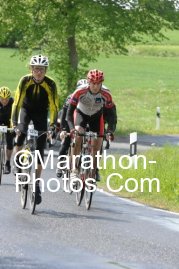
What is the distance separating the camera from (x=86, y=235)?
12.1 meters

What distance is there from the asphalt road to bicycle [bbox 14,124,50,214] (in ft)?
0.69

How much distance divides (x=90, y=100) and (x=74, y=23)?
882 inches

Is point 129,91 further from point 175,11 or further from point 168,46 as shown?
point 168,46

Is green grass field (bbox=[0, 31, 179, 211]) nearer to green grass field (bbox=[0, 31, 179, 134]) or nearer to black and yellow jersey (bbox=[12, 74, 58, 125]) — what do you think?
green grass field (bbox=[0, 31, 179, 134])

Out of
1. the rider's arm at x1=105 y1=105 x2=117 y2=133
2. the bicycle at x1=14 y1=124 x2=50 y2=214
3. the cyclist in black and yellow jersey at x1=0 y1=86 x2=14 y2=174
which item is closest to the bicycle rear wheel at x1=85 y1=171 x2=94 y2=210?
the rider's arm at x1=105 y1=105 x2=117 y2=133

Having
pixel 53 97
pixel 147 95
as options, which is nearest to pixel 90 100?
pixel 53 97

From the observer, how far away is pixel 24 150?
1426 cm

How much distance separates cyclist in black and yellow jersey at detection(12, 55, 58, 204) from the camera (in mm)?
13812

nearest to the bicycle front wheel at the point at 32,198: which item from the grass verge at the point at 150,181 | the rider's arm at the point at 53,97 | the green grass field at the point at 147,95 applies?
the rider's arm at the point at 53,97

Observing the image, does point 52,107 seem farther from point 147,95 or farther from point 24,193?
point 147,95

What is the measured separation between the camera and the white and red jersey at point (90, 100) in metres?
14.7

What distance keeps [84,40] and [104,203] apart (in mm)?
24996

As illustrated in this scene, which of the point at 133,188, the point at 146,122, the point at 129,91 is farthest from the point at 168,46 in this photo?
the point at 133,188

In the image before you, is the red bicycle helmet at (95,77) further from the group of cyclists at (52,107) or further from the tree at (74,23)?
the tree at (74,23)
